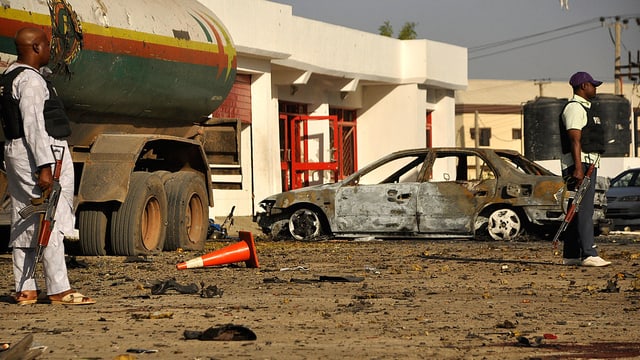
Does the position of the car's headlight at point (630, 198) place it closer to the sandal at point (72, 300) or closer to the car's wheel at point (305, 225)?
the car's wheel at point (305, 225)

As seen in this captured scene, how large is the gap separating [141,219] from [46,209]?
616cm

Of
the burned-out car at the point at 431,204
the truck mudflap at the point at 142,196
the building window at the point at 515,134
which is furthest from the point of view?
the building window at the point at 515,134

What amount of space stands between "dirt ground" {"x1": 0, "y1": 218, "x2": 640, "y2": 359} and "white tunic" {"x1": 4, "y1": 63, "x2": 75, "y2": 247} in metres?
0.58

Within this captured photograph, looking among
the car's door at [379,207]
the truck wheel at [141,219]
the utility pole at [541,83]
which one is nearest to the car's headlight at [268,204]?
the car's door at [379,207]

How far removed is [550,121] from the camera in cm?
4441

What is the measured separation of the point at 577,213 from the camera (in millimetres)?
13266

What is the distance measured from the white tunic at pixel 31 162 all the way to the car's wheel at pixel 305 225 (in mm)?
10352

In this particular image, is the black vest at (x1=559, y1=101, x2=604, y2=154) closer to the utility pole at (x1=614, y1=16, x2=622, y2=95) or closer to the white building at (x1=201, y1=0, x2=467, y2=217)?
the white building at (x1=201, y1=0, x2=467, y2=217)

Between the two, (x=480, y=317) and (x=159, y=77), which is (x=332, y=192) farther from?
(x=480, y=317)

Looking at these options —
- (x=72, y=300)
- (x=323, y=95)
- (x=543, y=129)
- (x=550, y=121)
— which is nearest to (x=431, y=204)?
(x=72, y=300)

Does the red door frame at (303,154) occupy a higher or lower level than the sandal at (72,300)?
higher

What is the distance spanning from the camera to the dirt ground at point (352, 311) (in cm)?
727

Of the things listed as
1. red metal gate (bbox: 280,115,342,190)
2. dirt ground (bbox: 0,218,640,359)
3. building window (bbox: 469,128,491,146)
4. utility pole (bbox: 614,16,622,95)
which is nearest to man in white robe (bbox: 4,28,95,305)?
dirt ground (bbox: 0,218,640,359)

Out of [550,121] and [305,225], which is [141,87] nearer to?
[305,225]
